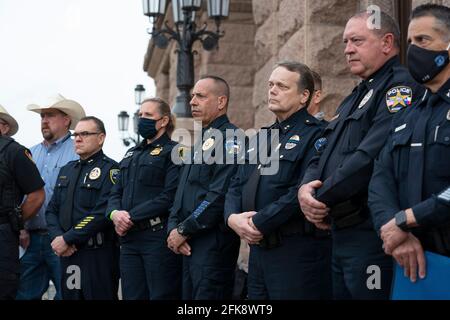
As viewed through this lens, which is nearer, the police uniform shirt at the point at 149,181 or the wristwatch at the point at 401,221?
the wristwatch at the point at 401,221

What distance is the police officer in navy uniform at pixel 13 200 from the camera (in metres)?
6.43

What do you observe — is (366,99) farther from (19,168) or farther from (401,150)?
(19,168)

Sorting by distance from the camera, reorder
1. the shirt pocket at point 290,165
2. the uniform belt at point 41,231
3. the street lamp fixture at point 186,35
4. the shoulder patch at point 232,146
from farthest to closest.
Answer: the street lamp fixture at point 186,35 < the uniform belt at point 41,231 < the shoulder patch at point 232,146 < the shirt pocket at point 290,165

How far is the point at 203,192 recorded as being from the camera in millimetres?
5945

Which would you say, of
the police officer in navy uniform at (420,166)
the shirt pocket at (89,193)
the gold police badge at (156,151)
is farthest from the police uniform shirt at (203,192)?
the police officer in navy uniform at (420,166)

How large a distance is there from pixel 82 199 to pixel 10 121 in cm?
105

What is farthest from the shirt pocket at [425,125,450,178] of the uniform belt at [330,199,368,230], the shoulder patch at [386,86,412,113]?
the uniform belt at [330,199,368,230]

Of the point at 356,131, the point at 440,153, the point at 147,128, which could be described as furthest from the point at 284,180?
the point at 147,128

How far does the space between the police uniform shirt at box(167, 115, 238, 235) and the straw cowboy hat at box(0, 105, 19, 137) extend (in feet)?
6.63

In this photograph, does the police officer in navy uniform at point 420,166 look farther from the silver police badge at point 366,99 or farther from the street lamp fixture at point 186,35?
the street lamp fixture at point 186,35

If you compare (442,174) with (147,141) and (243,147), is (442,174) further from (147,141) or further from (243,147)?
(147,141)

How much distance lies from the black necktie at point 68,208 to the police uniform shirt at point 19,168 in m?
0.39

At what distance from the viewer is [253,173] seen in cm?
529


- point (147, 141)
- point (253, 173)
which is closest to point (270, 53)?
point (147, 141)
